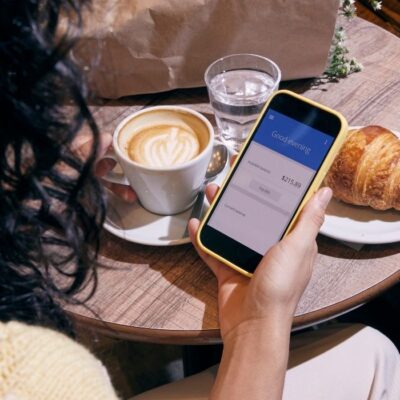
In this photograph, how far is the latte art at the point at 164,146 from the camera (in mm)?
725

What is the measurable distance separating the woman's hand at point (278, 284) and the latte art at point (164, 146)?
0.58 ft

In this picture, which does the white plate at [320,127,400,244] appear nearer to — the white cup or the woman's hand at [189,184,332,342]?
the woman's hand at [189,184,332,342]

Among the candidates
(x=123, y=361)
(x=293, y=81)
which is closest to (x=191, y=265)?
(x=293, y=81)

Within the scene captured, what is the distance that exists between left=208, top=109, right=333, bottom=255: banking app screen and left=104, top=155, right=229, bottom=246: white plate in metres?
0.06

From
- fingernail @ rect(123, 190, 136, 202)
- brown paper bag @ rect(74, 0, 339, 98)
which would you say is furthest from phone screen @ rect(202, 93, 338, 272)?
brown paper bag @ rect(74, 0, 339, 98)

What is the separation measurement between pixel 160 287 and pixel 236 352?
13 centimetres

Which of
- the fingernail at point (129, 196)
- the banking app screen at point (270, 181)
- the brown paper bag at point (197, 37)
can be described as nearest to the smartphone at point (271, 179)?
the banking app screen at point (270, 181)

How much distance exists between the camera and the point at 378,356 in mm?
811

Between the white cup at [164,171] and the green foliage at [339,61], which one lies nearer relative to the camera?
the white cup at [164,171]

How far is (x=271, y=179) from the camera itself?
692mm

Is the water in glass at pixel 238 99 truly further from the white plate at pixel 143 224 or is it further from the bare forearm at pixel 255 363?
the bare forearm at pixel 255 363

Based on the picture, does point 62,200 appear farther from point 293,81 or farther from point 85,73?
point 293,81

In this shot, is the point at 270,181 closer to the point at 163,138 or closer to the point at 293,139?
the point at 293,139

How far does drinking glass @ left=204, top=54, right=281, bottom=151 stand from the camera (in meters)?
0.83
